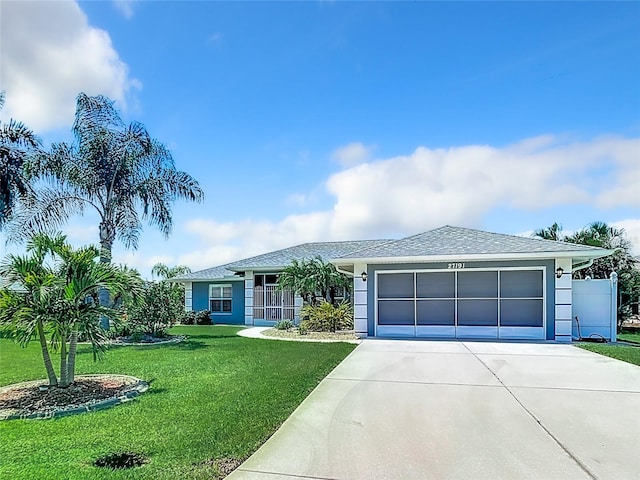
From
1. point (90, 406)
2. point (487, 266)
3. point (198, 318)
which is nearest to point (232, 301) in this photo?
point (198, 318)

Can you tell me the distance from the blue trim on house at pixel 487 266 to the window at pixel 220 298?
9.81 metres

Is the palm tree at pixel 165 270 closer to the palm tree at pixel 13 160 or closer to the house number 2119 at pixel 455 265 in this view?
the palm tree at pixel 13 160

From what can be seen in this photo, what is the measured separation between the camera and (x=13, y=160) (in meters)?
16.3

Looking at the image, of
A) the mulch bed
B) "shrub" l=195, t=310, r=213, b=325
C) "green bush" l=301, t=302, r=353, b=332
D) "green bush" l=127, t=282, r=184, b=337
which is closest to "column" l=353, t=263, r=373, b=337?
"green bush" l=301, t=302, r=353, b=332

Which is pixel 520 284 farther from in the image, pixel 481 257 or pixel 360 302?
pixel 360 302

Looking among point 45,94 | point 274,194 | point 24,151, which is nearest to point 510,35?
point 274,194

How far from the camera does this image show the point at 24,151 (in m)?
16.3

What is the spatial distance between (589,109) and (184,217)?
49.8ft

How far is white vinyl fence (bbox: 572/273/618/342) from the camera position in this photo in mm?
14789

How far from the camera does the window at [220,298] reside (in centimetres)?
2252

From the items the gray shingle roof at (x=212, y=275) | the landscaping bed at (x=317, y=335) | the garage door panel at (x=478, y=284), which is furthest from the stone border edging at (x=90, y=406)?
the gray shingle roof at (x=212, y=275)

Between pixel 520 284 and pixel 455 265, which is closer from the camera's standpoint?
pixel 455 265

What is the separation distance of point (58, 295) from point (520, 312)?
16.5m

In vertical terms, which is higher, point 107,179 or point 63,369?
point 107,179
